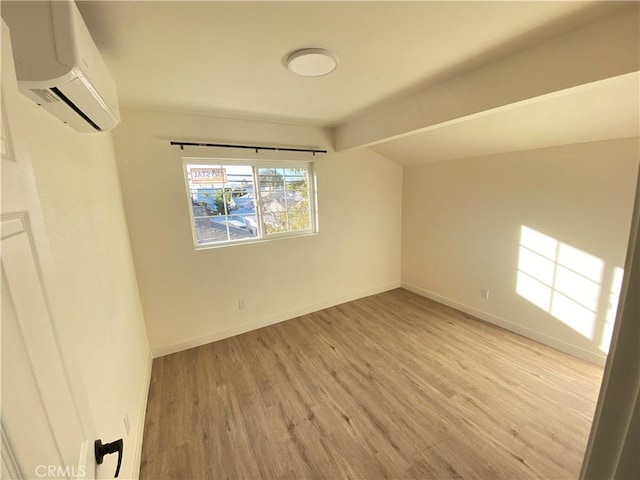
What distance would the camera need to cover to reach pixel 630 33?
1135mm

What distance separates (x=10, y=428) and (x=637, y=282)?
4.25ft

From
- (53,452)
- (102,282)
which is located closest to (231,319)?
(102,282)

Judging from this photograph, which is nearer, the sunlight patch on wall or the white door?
the white door

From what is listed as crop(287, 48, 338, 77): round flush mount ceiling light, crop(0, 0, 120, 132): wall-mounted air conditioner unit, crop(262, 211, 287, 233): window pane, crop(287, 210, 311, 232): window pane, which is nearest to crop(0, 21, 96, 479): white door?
crop(0, 0, 120, 132): wall-mounted air conditioner unit

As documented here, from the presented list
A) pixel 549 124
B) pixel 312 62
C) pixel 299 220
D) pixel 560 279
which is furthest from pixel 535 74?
pixel 299 220

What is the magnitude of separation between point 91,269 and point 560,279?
140 inches

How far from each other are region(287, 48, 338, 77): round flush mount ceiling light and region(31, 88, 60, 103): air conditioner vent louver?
108 centimetres

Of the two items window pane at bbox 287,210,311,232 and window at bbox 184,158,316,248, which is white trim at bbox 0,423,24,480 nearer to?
window at bbox 184,158,316,248

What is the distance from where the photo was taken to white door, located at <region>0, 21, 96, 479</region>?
41 cm

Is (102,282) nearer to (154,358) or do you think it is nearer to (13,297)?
(13,297)

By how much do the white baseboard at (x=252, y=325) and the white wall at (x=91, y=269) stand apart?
2.04 feet

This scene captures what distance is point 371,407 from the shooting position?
187 cm

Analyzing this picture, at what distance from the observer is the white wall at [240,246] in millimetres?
2320

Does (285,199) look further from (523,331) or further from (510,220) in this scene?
(523,331)
